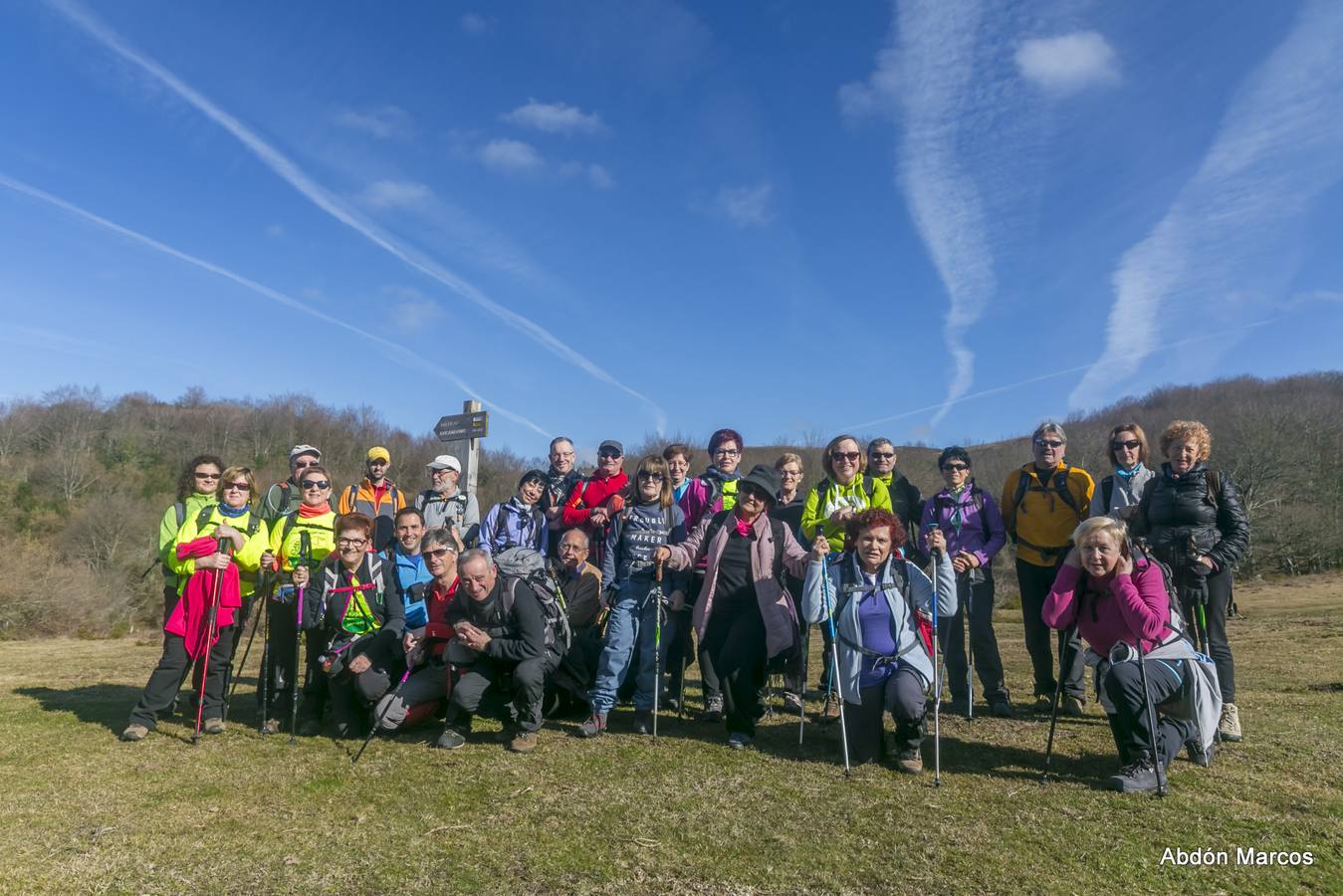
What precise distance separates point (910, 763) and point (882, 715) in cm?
37

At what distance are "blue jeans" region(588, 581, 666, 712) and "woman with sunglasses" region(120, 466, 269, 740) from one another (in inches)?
127

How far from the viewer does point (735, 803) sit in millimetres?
4871

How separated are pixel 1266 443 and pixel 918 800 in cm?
5901

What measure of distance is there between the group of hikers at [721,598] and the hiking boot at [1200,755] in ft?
0.56

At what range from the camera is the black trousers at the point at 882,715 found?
215 inches

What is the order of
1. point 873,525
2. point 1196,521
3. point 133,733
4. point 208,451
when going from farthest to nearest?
1. point 208,451
2. point 133,733
3. point 1196,521
4. point 873,525

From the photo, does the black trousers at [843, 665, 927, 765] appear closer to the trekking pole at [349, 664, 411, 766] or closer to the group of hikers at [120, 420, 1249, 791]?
the group of hikers at [120, 420, 1249, 791]

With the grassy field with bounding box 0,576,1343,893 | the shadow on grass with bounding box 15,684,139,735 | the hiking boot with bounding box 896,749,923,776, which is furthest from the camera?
the shadow on grass with bounding box 15,684,139,735

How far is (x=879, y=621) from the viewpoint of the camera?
228 inches

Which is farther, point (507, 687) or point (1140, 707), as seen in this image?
point (507, 687)

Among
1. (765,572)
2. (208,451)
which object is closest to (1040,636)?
(765,572)

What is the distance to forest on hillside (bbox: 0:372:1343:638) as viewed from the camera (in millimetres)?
33812

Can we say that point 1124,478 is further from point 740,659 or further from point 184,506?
point 184,506

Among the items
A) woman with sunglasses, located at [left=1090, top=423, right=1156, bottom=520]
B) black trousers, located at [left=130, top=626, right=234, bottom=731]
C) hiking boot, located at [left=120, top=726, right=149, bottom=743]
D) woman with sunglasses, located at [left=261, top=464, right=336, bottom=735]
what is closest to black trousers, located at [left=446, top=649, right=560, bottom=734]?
woman with sunglasses, located at [left=261, top=464, right=336, bottom=735]
